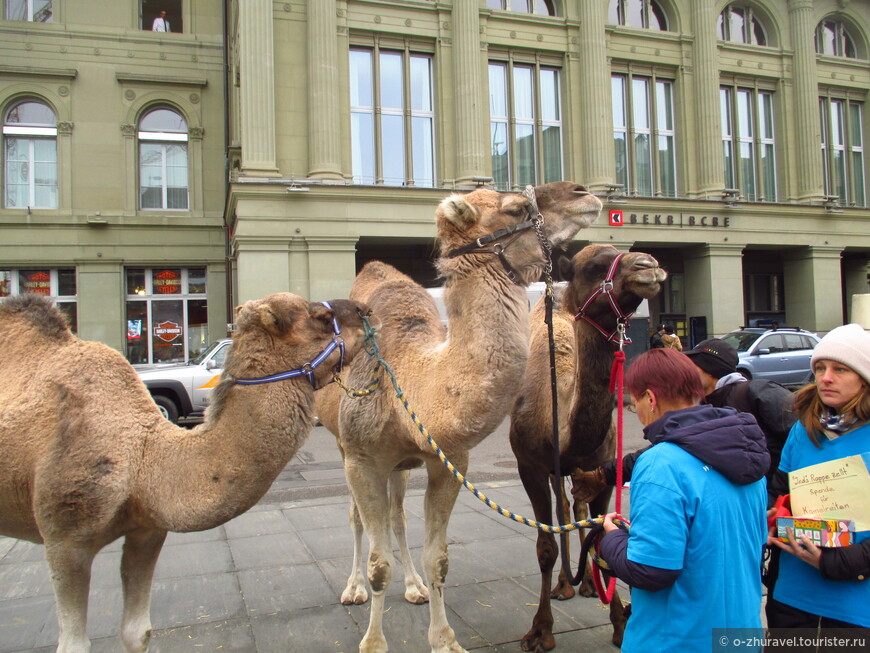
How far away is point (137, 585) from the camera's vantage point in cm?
336

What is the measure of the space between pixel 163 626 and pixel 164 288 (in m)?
21.4

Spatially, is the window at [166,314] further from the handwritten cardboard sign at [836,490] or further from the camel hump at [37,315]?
the handwritten cardboard sign at [836,490]

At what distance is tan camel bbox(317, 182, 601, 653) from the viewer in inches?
127

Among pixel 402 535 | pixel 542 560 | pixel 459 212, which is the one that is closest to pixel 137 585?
pixel 402 535

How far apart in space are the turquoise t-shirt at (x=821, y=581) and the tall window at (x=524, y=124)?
20.1 metres

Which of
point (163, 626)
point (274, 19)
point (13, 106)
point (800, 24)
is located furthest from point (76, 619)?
point (800, 24)

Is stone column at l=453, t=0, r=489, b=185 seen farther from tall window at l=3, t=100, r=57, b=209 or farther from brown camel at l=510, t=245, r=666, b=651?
brown camel at l=510, t=245, r=666, b=651

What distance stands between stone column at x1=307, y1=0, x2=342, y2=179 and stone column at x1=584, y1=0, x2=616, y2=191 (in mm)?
9059

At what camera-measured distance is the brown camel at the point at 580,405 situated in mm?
3842

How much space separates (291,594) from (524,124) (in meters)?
20.5

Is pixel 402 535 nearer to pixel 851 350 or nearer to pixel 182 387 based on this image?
pixel 851 350

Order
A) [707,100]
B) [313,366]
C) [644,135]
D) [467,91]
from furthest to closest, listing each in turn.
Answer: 1. [644,135]
2. [707,100]
3. [467,91]
4. [313,366]

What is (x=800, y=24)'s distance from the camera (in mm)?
25688

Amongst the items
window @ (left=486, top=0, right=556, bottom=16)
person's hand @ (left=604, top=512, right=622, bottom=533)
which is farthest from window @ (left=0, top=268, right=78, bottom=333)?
person's hand @ (left=604, top=512, right=622, bottom=533)
